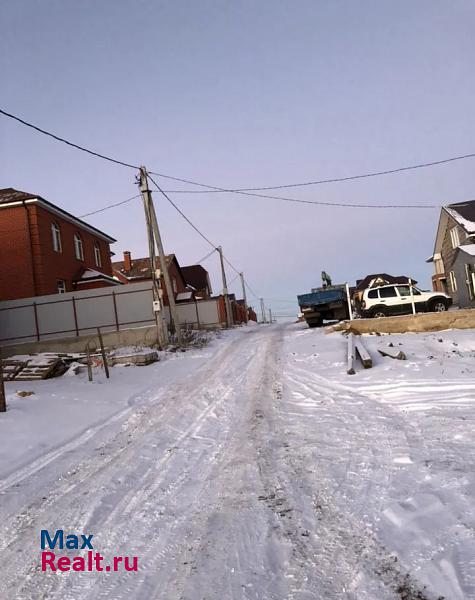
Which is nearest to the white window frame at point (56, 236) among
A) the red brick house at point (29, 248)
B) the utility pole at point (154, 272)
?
the red brick house at point (29, 248)

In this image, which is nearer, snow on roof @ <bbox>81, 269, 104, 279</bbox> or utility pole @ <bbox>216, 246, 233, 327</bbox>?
snow on roof @ <bbox>81, 269, 104, 279</bbox>

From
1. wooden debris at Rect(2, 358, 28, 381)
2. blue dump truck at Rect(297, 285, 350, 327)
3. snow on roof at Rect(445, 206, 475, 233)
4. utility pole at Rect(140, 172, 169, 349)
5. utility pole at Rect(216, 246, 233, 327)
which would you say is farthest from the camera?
utility pole at Rect(216, 246, 233, 327)

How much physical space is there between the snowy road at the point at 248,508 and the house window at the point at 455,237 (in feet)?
81.7

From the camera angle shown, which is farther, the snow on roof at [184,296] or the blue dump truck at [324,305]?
the snow on roof at [184,296]

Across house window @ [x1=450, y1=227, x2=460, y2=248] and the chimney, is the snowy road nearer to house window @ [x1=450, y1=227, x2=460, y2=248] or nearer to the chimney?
house window @ [x1=450, y1=227, x2=460, y2=248]

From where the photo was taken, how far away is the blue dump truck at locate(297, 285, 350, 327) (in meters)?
22.7

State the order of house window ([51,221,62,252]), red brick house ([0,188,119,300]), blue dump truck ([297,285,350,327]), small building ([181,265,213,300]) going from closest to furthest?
red brick house ([0,188,119,300]) < blue dump truck ([297,285,350,327]) < house window ([51,221,62,252]) < small building ([181,265,213,300])

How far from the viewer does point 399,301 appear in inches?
754

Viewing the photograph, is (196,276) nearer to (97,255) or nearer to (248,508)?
(97,255)

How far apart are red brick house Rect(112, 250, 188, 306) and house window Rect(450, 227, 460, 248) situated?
2431cm

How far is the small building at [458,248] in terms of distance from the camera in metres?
23.0

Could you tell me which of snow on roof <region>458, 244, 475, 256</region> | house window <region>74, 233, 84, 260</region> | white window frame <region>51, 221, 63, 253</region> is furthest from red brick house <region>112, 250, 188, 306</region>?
snow on roof <region>458, 244, 475, 256</region>

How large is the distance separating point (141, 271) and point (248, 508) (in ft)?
141

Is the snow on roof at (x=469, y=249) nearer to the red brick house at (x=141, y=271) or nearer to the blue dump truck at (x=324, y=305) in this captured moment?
the blue dump truck at (x=324, y=305)
